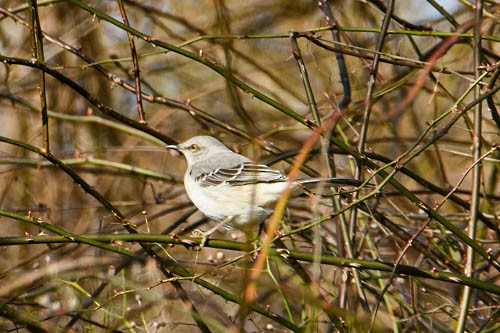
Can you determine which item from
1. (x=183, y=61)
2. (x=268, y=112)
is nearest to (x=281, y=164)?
(x=268, y=112)

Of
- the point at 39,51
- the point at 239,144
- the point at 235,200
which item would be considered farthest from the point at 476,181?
the point at 239,144

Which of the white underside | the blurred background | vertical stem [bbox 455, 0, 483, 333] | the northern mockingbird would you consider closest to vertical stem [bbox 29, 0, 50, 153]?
the blurred background

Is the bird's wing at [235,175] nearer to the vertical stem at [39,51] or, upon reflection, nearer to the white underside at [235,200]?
the white underside at [235,200]

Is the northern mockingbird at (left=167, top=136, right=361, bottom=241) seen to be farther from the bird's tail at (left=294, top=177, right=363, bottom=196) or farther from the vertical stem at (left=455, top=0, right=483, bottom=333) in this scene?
the vertical stem at (left=455, top=0, right=483, bottom=333)

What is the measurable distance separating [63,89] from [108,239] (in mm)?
4554

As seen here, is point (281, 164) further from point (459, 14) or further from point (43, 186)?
point (43, 186)

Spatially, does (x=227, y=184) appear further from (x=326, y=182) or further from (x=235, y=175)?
(x=326, y=182)

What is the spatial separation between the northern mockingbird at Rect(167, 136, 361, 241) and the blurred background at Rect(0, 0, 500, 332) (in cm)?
20

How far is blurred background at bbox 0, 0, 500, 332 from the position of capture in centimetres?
416

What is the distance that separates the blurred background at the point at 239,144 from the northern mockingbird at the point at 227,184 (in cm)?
20

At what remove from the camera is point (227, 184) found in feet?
16.4

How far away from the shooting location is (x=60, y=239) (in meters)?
3.26

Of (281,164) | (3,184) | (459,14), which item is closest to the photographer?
(459,14)

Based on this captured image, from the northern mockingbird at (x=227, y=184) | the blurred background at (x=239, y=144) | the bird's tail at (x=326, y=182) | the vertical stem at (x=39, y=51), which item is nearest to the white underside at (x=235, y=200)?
the northern mockingbird at (x=227, y=184)
